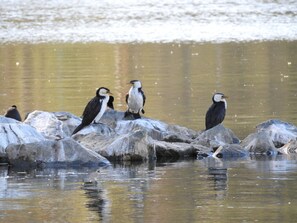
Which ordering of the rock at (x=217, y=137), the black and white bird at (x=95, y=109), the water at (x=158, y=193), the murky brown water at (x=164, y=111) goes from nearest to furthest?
the water at (x=158, y=193) → the murky brown water at (x=164, y=111) → the rock at (x=217, y=137) → the black and white bird at (x=95, y=109)

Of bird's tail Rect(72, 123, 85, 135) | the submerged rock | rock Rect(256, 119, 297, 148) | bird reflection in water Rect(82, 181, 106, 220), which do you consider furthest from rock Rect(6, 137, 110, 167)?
rock Rect(256, 119, 297, 148)

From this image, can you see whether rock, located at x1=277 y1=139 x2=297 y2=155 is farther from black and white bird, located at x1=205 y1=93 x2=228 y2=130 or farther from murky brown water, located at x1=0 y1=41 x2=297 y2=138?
black and white bird, located at x1=205 y1=93 x2=228 y2=130

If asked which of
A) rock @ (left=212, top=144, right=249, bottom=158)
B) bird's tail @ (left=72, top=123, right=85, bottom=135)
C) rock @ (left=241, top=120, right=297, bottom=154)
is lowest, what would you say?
rock @ (left=212, top=144, right=249, bottom=158)

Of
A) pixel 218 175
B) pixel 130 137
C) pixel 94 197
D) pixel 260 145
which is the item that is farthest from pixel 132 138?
pixel 94 197

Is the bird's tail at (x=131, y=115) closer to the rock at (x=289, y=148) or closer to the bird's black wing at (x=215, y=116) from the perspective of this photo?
the bird's black wing at (x=215, y=116)

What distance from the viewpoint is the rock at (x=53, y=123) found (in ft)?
58.7

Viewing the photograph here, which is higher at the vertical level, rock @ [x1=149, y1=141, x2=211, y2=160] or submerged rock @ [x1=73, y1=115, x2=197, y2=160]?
submerged rock @ [x1=73, y1=115, x2=197, y2=160]

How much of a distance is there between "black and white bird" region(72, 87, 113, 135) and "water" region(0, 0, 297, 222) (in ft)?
7.53

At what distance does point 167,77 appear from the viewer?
3094cm

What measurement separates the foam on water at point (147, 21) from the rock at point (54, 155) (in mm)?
29943

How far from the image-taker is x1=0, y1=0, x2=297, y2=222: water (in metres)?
12.0

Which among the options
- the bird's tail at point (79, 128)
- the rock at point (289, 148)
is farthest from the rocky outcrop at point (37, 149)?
the rock at point (289, 148)

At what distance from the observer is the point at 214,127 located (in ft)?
57.6

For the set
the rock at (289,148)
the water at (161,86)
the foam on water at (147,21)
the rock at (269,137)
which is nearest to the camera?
the water at (161,86)
